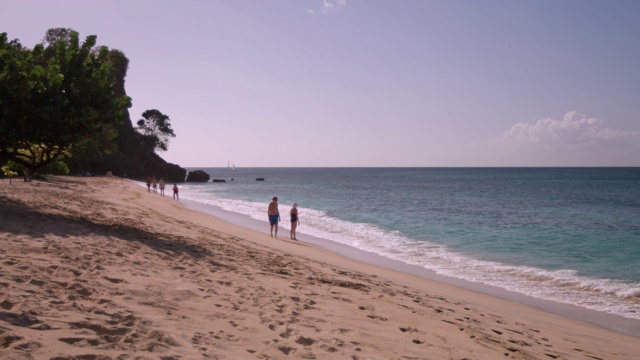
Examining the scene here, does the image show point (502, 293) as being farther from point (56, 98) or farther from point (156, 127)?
point (156, 127)

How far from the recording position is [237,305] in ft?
19.7

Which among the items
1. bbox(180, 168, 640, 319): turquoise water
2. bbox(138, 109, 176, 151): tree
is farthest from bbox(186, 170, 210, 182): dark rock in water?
bbox(180, 168, 640, 319): turquoise water

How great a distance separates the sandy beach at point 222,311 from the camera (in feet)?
14.1

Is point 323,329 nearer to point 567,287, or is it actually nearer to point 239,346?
point 239,346

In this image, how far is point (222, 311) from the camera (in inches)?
222

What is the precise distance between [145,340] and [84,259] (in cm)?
334

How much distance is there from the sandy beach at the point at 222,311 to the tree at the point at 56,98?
2.30 metres

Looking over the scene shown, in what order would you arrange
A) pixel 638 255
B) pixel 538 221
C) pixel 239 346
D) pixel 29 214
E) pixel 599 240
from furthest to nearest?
pixel 538 221
pixel 599 240
pixel 638 255
pixel 29 214
pixel 239 346

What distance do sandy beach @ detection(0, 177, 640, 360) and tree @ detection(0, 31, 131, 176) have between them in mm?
2297

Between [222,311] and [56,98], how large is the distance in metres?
8.39

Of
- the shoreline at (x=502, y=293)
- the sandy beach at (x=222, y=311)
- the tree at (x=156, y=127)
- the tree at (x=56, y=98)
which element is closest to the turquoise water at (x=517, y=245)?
the shoreline at (x=502, y=293)

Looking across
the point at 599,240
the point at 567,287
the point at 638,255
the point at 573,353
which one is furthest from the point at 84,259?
the point at 599,240

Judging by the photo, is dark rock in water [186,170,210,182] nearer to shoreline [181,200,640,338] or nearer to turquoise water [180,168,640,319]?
turquoise water [180,168,640,319]

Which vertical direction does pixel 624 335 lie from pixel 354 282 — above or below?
below
